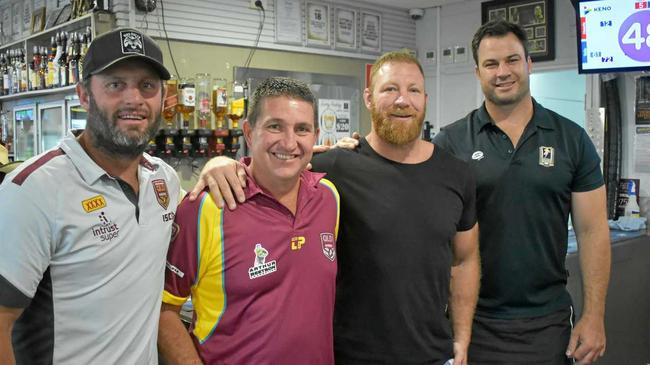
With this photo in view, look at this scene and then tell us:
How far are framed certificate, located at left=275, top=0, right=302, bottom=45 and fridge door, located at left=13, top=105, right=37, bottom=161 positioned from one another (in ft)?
9.32

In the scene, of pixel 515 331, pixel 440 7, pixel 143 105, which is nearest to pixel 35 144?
pixel 440 7

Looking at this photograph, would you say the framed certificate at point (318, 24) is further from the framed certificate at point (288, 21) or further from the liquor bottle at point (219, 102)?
the liquor bottle at point (219, 102)

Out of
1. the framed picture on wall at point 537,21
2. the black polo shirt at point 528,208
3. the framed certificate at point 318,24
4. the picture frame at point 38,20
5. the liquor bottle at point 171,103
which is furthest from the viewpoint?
the framed certificate at point 318,24

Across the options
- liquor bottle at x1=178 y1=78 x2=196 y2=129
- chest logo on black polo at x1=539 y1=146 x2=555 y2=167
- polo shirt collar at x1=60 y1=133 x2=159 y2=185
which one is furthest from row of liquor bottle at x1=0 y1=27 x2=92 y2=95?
chest logo on black polo at x1=539 y1=146 x2=555 y2=167

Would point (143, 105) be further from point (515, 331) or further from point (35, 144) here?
point (35, 144)

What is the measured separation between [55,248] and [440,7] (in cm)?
641

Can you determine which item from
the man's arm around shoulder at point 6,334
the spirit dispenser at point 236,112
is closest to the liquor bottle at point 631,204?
the spirit dispenser at point 236,112

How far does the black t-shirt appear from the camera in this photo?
2014mm

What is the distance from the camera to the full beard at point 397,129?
2127 mm

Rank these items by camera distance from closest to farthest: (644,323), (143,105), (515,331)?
(143,105), (515,331), (644,323)

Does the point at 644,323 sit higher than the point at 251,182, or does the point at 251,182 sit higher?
the point at 251,182

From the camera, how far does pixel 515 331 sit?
7.93ft

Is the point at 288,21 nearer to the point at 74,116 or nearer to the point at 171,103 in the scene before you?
the point at 171,103

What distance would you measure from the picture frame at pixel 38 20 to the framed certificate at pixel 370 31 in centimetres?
359
